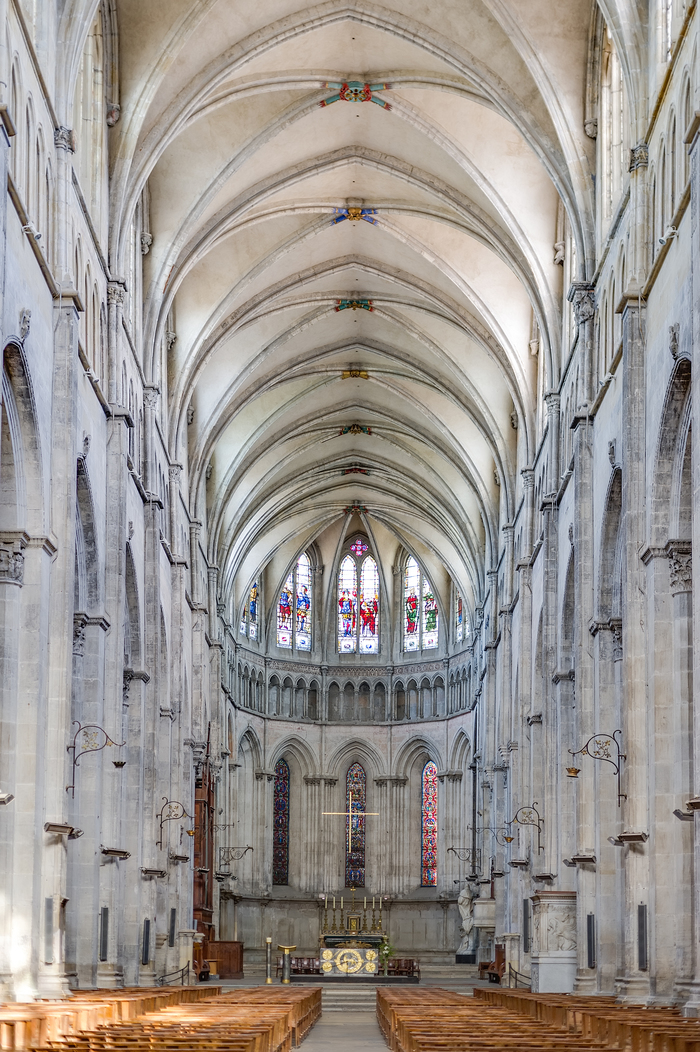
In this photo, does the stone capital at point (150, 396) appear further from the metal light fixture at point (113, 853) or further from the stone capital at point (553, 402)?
the metal light fixture at point (113, 853)

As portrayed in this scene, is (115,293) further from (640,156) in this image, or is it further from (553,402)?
(553,402)

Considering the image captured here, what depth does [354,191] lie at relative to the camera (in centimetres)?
4053

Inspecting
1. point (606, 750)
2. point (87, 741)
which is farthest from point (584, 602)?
point (87, 741)

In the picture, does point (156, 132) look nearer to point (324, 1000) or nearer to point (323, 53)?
point (323, 53)

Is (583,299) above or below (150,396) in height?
above

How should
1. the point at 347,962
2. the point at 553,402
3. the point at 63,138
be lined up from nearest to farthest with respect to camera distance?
Result: the point at 63,138 < the point at 553,402 < the point at 347,962

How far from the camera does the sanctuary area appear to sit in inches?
876

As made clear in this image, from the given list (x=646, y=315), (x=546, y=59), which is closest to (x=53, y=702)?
(x=646, y=315)

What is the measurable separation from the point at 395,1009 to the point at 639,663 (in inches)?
279

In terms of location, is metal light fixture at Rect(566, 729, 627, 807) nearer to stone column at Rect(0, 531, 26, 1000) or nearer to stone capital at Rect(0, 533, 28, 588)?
stone column at Rect(0, 531, 26, 1000)

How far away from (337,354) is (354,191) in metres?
10.1

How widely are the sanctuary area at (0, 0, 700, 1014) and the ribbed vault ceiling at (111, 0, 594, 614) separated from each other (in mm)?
89

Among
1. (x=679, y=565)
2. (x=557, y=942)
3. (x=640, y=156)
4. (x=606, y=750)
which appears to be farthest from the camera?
(x=557, y=942)

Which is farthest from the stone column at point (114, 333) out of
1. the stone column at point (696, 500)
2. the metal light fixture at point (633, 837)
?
the stone column at point (696, 500)
